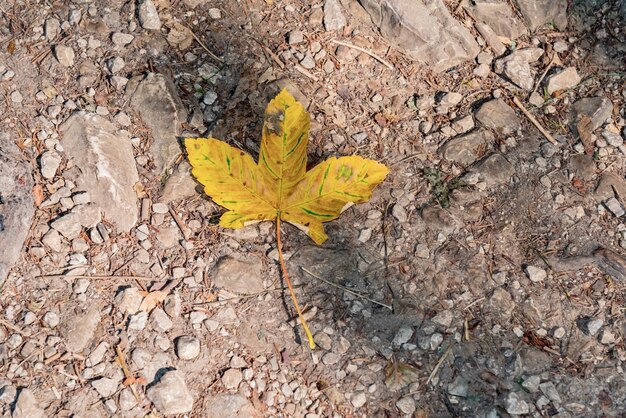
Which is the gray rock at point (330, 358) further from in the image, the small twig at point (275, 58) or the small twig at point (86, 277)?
the small twig at point (275, 58)

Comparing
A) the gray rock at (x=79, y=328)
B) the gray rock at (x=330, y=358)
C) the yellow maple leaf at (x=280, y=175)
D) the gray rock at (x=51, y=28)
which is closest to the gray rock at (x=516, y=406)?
the gray rock at (x=330, y=358)

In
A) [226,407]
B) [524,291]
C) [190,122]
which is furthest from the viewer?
[190,122]

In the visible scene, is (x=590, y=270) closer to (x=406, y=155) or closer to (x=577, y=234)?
(x=577, y=234)

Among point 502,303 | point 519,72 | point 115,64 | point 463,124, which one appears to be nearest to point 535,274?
point 502,303

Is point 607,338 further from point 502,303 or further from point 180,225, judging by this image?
point 180,225

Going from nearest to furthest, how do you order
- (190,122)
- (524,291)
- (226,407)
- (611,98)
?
(226,407) < (524,291) < (190,122) < (611,98)

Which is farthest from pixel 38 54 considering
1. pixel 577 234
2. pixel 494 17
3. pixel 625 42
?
pixel 625 42
